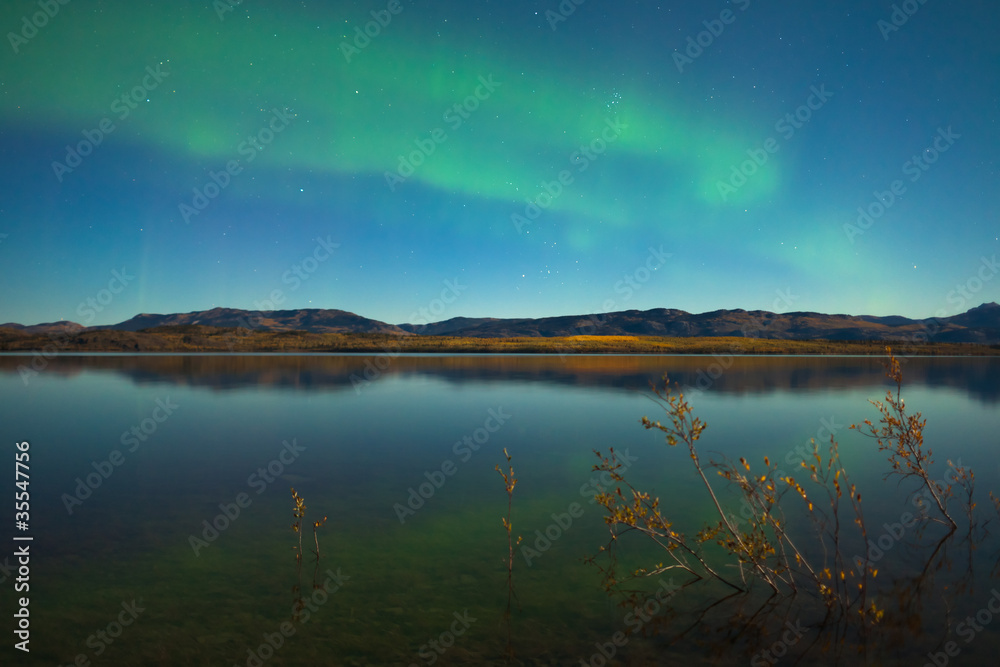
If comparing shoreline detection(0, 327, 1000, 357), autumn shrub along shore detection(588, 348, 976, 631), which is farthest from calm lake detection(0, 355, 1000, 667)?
shoreline detection(0, 327, 1000, 357)

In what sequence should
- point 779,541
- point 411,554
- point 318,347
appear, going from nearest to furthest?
1. point 779,541
2. point 411,554
3. point 318,347

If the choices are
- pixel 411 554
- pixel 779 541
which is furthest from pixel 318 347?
pixel 779 541

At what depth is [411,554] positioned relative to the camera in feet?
31.6

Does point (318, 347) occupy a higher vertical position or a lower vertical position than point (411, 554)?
higher

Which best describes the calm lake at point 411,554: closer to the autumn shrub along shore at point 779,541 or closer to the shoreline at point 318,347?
the autumn shrub along shore at point 779,541

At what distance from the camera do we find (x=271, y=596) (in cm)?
792

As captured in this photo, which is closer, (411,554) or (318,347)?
(411,554)

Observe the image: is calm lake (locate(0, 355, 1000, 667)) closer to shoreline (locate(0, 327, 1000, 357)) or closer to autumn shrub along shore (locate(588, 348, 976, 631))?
autumn shrub along shore (locate(588, 348, 976, 631))

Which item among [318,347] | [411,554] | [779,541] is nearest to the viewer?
[779,541]

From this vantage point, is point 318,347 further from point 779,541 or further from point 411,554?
point 779,541

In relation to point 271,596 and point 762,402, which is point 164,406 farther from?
point 762,402

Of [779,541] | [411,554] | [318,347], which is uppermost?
[318,347]

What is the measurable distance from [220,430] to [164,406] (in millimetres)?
9471

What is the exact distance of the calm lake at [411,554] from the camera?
682 cm
